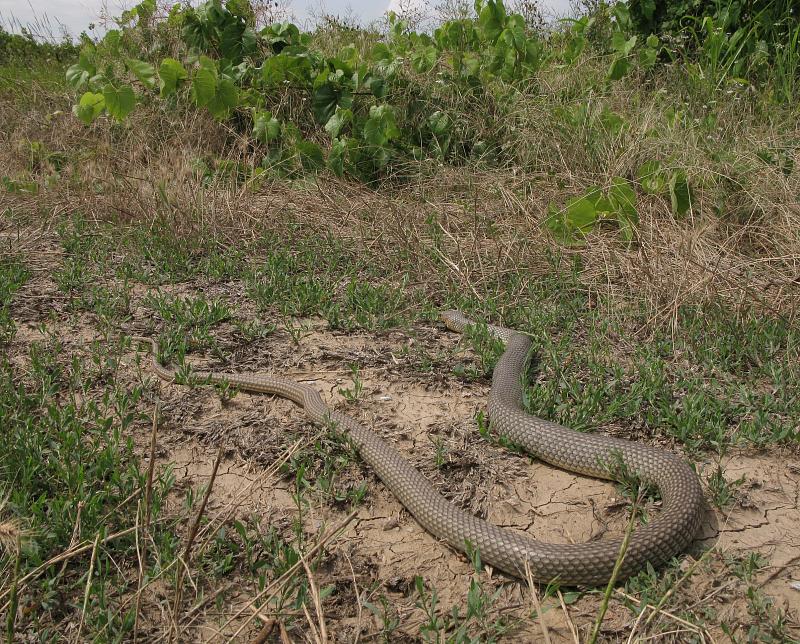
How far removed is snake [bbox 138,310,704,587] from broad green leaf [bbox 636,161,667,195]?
2.37m

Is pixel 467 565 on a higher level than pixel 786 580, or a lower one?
lower

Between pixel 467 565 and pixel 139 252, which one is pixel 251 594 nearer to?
pixel 467 565

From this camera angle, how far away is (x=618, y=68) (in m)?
7.53

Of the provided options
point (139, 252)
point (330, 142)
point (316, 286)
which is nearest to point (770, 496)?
point (316, 286)

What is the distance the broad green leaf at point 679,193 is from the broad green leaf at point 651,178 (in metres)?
0.09

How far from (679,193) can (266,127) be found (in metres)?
4.37

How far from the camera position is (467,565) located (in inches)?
113

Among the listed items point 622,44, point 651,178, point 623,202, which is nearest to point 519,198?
point 623,202

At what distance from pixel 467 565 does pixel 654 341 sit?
8.02 feet

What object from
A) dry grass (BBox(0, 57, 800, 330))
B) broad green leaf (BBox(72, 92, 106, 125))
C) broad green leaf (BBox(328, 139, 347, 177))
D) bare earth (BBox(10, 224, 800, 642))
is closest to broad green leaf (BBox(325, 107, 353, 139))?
broad green leaf (BBox(328, 139, 347, 177))

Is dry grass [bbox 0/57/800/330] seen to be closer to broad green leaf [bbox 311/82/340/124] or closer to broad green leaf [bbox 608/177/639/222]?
broad green leaf [bbox 608/177/639/222]

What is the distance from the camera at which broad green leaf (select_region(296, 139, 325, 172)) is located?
728 cm

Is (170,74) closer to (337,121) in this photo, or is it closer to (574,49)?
(337,121)

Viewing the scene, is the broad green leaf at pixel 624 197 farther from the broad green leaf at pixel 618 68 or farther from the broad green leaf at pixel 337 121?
the broad green leaf at pixel 337 121
